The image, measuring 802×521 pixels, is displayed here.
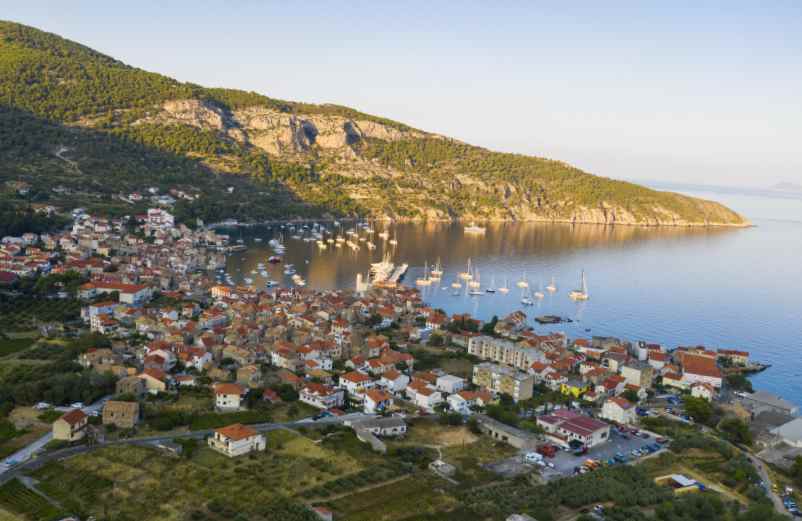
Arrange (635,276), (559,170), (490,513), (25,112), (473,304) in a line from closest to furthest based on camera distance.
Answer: (490,513) → (473,304) → (635,276) → (25,112) → (559,170)

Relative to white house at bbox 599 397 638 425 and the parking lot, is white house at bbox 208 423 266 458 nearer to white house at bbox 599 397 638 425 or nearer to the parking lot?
the parking lot

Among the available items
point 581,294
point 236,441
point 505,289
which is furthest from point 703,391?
point 505,289

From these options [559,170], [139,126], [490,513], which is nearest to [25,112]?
[139,126]

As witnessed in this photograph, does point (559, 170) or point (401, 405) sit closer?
point (401, 405)

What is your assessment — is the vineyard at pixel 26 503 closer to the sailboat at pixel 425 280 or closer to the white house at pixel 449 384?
the white house at pixel 449 384

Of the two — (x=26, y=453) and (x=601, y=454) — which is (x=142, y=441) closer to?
(x=26, y=453)

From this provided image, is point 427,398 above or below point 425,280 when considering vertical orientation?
below

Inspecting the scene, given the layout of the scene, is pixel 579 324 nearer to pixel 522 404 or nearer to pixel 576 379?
pixel 576 379
